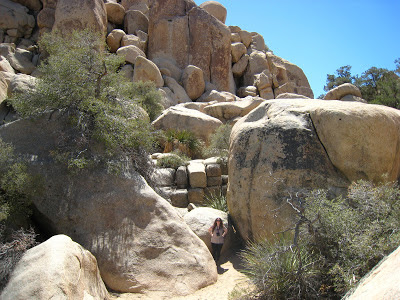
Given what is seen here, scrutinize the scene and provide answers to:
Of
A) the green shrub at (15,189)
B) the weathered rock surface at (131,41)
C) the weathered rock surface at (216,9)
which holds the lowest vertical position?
the green shrub at (15,189)

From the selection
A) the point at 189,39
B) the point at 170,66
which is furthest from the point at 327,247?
the point at 189,39

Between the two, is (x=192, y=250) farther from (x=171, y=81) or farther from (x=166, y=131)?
(x=171, y=81)

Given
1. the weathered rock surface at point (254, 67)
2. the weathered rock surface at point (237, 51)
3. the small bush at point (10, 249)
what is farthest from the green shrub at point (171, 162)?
the weathered rock surface at point (237, 51)

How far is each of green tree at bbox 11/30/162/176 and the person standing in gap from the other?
2.34 m

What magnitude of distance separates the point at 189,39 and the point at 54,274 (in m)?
24.2

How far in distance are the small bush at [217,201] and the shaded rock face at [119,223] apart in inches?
Result: 102

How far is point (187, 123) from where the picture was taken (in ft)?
50.7

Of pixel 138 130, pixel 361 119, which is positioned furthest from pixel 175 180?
pixel 361 119

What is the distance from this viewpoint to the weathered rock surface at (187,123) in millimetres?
15391

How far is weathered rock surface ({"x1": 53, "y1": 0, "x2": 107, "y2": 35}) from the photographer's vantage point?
2195cm

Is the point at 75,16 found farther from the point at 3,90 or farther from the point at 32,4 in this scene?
the point at 3,90

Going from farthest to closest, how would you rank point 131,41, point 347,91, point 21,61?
point 131,41 → point 21,61 → point 347,91

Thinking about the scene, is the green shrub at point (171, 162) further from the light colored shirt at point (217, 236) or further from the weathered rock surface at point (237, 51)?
the weathered rock surface at point (237, 51)

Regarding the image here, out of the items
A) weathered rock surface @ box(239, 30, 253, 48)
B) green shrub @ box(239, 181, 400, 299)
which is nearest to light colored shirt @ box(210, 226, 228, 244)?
green shrub @ box(239, 181, 400, 299)
